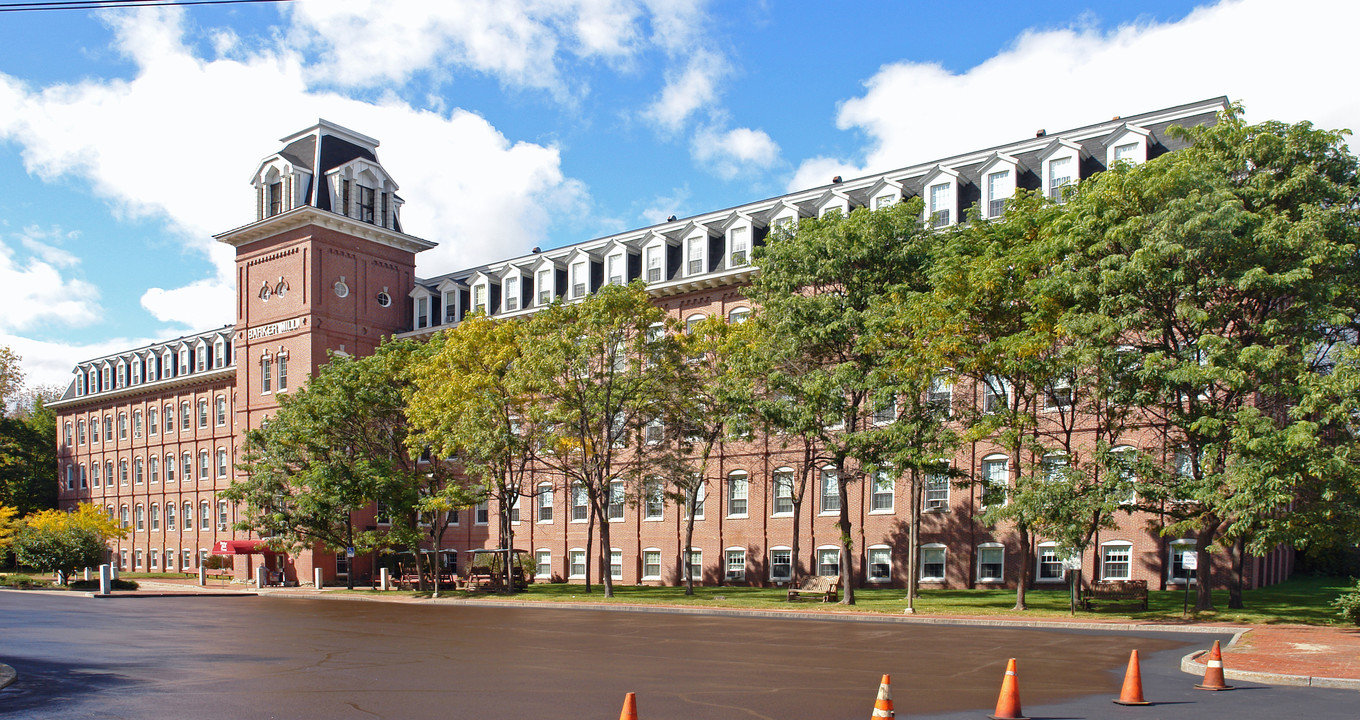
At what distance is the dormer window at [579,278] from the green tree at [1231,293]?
2699 cm

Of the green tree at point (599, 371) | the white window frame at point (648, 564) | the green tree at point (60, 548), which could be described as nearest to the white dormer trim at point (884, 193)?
the green tree at point (599, 371)

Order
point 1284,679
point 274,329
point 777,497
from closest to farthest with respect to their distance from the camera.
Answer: point 1284,679 → point 777,497 → point 274,329

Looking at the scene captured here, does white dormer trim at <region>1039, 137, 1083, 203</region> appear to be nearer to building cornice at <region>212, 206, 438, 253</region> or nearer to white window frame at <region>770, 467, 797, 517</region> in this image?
white window frame at <region>770, 467, 797, 517</region>

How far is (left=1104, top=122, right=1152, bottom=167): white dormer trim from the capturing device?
3266cm

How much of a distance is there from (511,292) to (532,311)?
9.86 ft

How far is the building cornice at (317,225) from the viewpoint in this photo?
51.2 m

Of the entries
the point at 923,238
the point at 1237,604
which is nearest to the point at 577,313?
the point at 923,238

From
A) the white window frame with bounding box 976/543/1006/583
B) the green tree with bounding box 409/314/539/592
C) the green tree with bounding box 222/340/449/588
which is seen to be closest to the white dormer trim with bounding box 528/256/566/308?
the green tree with bounding box 222/340/449/588

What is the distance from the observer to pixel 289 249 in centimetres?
5259

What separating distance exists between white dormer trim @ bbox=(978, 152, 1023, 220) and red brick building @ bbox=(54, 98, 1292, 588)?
69 mm

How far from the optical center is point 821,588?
32.8m

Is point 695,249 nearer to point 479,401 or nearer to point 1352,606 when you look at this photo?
point 479,401

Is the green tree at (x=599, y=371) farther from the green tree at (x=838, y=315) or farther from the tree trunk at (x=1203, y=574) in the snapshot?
the tree trunk at (x=1203, y=574)

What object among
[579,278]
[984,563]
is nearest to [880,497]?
[984,563]
